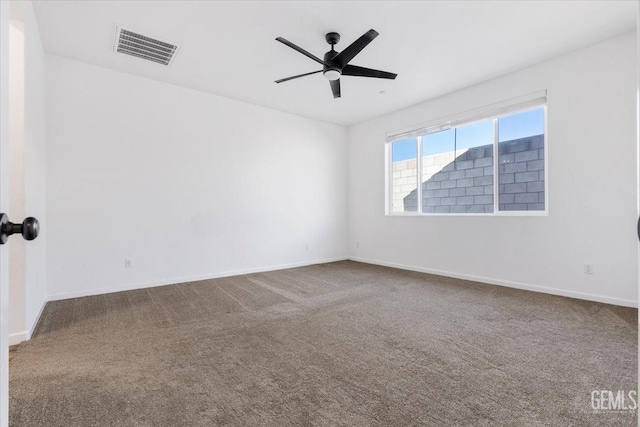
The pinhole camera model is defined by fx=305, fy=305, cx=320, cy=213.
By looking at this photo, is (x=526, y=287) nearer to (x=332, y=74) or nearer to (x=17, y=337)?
(x=332, y=74)

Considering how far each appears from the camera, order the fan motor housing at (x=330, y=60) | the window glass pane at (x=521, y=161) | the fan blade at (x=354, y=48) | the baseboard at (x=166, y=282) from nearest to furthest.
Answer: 1. the fan blade at (x=354, y=48)
2. the fan motor housing at (x=330, y=60)
3. the baseboard at (x=166, y=282)
4. the window glass pane at (x=521, y=161)

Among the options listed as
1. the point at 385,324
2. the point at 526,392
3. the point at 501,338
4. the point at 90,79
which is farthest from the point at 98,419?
the point at 90,79

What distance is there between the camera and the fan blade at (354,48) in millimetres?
2547

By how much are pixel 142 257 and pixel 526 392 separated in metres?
4.15

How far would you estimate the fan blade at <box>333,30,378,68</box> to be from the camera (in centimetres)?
255

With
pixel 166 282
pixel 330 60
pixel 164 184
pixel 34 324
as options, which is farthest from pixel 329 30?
pixel 34 324

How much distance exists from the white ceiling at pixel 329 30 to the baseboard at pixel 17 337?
108 inches

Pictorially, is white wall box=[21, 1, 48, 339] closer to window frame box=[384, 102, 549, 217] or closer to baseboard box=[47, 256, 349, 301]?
baseboard box=[47, 256, 349, 301]

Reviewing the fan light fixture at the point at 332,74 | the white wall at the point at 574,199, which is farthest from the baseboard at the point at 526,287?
the fan light fixture at the point at 332,74

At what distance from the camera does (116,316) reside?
291cm

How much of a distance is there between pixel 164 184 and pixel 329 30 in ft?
9.36

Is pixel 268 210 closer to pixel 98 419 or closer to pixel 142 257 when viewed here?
pixel 142 257

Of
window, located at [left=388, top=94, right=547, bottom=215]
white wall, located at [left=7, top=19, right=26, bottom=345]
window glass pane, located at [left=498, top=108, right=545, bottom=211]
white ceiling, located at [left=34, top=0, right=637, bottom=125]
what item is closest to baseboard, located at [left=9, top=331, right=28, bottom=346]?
white wall, located at [left=7, top=19, right=26, bottom=345]

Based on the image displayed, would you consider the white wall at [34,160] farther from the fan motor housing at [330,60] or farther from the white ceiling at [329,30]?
the fan motor housing at [330,60]
